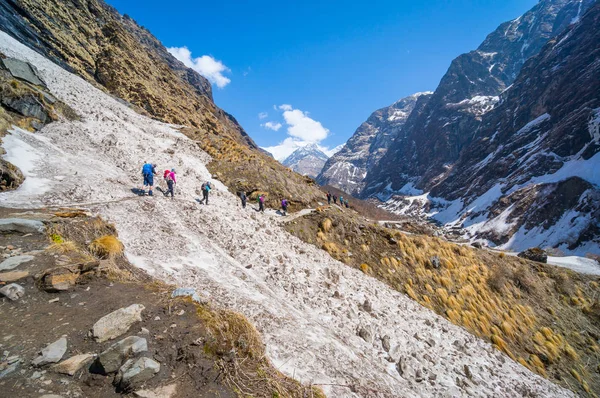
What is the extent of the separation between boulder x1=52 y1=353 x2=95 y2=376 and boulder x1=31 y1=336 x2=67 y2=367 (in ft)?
0.51

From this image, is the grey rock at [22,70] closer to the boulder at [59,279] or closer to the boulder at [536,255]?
the boulder at [59,279]

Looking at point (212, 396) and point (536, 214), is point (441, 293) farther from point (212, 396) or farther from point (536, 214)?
point (536, 214)

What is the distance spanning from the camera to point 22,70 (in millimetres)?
23891

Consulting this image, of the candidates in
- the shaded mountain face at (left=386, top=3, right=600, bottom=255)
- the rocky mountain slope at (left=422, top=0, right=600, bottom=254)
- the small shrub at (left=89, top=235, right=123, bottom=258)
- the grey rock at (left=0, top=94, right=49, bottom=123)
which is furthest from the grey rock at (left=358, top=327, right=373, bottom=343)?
the shaded mountain face at (left=386, top=3, right=600, bottom=255)

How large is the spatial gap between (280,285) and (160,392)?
8.27 m

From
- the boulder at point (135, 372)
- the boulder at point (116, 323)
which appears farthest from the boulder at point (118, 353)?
the boulder at point (116, 323)

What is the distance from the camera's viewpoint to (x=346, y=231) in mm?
20062

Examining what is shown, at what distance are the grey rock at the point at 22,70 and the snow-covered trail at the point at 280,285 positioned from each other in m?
8.21

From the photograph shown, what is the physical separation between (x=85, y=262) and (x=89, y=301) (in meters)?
1.64

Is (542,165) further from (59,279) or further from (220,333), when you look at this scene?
(59,279)

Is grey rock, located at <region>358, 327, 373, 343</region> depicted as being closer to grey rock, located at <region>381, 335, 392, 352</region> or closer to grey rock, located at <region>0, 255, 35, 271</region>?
grey rock, located at <region>381, 335, 392, 352</region>

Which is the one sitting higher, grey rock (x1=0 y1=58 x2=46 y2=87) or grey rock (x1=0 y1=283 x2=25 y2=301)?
grey rock (x1=0 y1=58 x2=46 y2=87)

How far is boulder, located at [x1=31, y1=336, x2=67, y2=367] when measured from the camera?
425 centimetres

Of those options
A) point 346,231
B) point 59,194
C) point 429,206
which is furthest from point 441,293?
point 429,206
